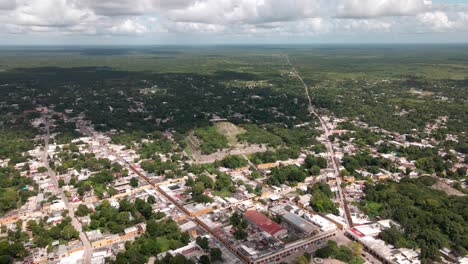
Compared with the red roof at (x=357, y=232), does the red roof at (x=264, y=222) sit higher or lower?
higher

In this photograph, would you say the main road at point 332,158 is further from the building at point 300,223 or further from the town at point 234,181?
the building at point 300,223

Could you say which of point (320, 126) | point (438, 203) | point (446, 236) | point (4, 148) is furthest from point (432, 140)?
point (4, 148)

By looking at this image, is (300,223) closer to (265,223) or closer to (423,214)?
(265,223)

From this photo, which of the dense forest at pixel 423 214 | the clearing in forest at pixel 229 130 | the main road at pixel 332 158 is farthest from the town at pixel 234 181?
the clearing in forest at pixel 229 130

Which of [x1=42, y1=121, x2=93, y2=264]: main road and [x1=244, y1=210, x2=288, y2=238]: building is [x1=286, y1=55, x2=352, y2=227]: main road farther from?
[x1=42, y1=121, x2=93, y2=264]: main road

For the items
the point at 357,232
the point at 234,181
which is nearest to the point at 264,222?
the point at 357,232

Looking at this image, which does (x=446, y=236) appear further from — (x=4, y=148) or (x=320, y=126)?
(x=4, y=148)
